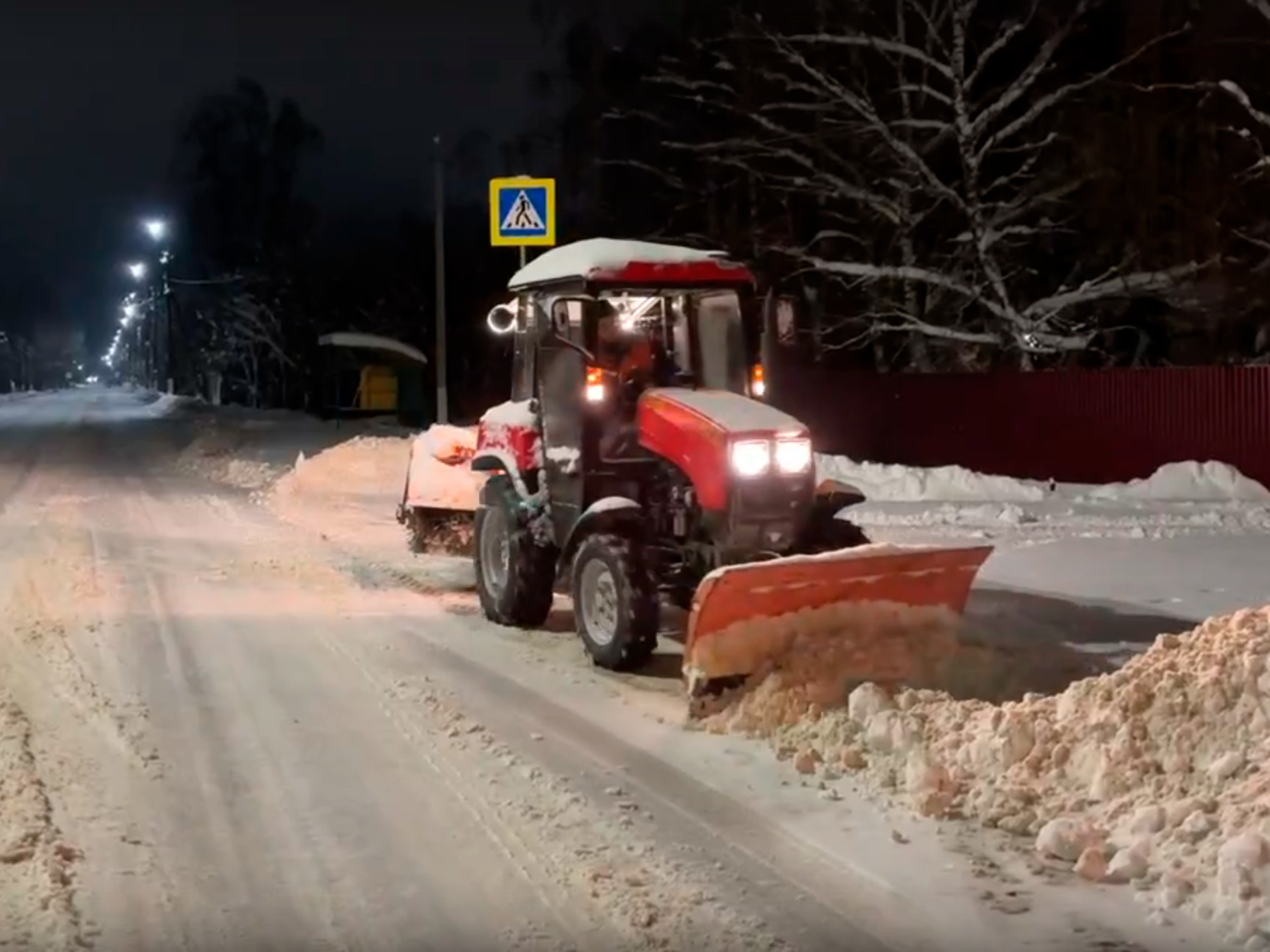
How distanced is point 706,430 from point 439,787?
123 inches

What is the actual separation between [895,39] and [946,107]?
1.59 metres

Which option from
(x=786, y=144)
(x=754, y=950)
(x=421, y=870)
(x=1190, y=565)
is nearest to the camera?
(x=754, y=950)

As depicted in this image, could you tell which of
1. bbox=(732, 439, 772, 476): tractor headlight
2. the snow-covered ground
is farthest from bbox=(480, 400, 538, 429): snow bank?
bbox=(732, 439, 772, 476): tractor headlight

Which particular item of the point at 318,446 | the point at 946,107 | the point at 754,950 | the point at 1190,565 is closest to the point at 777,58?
the point at 946,107

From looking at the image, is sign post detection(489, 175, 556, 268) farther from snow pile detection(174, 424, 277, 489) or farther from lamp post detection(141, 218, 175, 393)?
lamp post detection(141, 218, 175, 393)

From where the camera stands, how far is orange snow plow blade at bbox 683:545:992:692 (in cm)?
848

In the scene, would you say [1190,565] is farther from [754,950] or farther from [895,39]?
[895,39]

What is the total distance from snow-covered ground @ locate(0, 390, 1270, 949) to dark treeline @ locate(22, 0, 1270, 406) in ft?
24.2

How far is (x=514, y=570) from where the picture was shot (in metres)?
11.4

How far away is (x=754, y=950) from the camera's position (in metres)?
5.32

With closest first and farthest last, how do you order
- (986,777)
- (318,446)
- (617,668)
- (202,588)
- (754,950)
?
(754,950) < (986,777) < (617,668) < (202,588) < (318,446)

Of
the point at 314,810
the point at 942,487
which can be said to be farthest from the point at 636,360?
the point at 942,487

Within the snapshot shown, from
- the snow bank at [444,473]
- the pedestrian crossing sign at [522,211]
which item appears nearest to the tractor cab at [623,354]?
the snow bank at [444,473]

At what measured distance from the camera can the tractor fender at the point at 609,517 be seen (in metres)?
9.78
